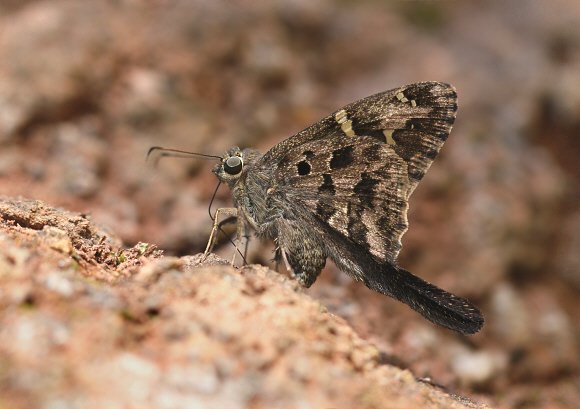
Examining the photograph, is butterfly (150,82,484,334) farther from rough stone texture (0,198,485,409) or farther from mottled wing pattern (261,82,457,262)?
rough stone texture (0,198,485,409)

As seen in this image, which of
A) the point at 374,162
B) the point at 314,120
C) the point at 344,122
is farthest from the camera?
the point at 314,120

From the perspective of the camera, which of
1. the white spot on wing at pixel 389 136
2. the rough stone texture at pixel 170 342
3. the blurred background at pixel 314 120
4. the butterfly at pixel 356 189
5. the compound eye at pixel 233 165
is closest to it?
the rough stone texture at pixel 170 342

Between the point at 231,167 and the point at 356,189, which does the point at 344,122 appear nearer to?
the point at 356,189

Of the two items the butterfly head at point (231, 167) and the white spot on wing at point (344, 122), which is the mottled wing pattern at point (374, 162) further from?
the butterfly head at point (231, 167)

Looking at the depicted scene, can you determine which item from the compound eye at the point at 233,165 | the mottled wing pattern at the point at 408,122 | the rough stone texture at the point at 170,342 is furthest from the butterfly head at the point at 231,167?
the rough stone texture at the point at 170,342

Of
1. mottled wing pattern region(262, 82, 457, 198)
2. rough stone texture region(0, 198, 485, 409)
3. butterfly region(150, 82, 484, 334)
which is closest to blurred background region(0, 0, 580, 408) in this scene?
butterfly region(150, 82, 484, 334)

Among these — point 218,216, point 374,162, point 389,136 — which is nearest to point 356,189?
point 374,162
